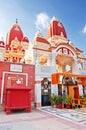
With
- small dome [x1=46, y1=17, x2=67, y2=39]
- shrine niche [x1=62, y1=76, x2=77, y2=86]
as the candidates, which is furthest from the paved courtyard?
small dome [x1=46, y1=17, x2=67, y2=39]

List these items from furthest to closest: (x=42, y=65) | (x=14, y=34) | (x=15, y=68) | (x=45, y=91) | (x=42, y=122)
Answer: (x=14, y=34)
(x=42, y=65)
(x=45, y=91)
(x=15, y=68)
(x=42, y=122)

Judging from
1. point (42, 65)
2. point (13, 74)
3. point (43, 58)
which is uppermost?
point (43, 58)

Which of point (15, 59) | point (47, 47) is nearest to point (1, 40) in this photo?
point (15, 59)

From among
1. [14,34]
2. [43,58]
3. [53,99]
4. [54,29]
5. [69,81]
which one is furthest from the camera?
[14,34]

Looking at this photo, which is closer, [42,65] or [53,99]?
[53,99]

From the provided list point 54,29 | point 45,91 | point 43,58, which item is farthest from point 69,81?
point 54,29

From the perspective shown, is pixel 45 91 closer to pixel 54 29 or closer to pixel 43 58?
pixel 43 58

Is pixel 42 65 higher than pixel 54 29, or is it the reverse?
pixel 54 29

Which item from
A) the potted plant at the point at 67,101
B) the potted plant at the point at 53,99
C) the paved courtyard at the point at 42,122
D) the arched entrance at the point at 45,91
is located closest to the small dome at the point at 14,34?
the arched entrance at the point at 45,91

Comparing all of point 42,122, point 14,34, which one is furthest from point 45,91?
point 14,34

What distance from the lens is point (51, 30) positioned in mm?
18516

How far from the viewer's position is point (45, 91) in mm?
11711

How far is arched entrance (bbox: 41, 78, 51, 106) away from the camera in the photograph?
11383 millimetres

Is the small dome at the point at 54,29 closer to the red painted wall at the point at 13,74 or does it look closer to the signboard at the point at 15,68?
the red painted wall at the point at 13,74
